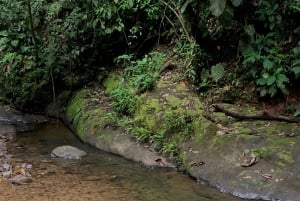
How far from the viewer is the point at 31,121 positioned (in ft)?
24.7

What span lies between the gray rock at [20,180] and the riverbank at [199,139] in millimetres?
1287

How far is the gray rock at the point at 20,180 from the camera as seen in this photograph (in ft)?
16.6

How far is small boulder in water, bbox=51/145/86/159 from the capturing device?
19.5 ft

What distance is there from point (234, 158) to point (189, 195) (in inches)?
27.5

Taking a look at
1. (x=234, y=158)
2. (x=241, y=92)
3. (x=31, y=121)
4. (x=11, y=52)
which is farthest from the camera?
(x=11, y=52)

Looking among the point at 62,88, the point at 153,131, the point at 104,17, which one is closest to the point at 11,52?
the point at 62,88

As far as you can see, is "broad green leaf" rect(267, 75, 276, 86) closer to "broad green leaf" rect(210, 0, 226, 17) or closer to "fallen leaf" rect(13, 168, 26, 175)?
"broad green leaf" rect(210, 0, 226, 17)

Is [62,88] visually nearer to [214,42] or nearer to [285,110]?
[214,42]

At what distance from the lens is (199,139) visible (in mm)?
5613

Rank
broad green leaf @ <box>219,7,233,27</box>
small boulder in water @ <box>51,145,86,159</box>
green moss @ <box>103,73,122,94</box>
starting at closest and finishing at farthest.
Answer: broad green leaf @ <box>219,7,233,27</box>, small boulder in water @ <box>51,145,86,159</box>, green moss @ <box>103,73,122,94</box>

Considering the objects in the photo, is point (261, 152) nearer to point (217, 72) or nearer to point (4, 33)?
point (217, 72)

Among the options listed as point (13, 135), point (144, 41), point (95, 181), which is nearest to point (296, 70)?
point (95, 181)

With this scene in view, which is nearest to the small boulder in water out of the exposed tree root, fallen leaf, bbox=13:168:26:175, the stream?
the stream

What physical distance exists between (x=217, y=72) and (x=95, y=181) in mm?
2210
